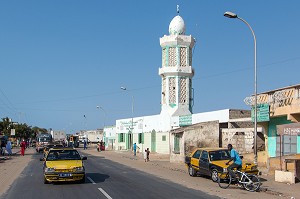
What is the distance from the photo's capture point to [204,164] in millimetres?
20188

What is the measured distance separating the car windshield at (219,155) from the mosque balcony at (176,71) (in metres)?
34.1

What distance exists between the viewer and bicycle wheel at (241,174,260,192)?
15789 mm

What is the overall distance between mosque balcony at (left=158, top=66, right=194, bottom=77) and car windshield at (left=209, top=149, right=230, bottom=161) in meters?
34.1

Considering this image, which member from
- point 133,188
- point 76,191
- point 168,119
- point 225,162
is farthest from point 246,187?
point 168,119

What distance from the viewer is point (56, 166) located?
54.7 feet

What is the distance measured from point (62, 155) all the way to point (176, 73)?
121 feet

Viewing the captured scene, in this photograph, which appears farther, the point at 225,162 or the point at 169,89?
the point at 169,89

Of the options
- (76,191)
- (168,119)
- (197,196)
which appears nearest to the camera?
(197,196)

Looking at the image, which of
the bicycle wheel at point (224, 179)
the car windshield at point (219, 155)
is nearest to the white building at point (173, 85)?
the car windshield at point (219, 155)

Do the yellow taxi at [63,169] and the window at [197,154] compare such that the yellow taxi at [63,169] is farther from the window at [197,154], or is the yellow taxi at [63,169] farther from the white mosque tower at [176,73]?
the white mosque tower at [176,73]

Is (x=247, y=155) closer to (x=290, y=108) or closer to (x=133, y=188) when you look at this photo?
(x=290, y=108)

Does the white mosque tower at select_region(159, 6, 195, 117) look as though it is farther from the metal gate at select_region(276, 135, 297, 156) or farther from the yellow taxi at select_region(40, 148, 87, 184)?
the yellow taxi at select_region(40, 148, 87, 184)

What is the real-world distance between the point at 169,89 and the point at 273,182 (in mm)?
36540

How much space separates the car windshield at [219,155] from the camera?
19719mm
